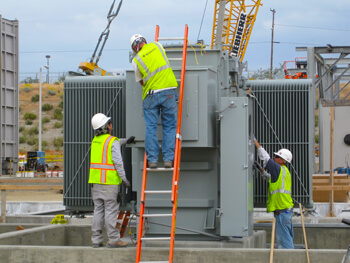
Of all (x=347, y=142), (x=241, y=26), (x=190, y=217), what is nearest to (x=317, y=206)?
(x=190, y=217)

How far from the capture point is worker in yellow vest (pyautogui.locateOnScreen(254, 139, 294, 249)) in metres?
9.97

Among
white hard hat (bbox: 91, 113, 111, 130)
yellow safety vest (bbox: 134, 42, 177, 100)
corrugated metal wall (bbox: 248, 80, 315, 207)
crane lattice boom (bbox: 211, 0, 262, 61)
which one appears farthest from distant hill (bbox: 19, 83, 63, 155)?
yellow safety vest (bbox: 134, 42, 177, 100)

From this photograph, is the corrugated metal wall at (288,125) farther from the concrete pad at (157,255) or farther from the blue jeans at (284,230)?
the concrete pad at (157,255)

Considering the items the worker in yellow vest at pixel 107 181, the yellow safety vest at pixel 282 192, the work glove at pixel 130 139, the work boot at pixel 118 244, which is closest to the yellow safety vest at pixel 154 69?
the work glove at pixel 130 139

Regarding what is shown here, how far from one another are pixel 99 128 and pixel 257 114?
115 inches

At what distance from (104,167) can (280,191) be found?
2.99 m

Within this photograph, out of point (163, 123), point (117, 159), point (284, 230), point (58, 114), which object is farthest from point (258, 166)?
point (58, 114)

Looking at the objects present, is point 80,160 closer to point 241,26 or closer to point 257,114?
point 257,114

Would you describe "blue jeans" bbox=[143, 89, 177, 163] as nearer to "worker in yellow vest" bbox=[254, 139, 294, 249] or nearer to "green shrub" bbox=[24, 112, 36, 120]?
"worker in yellow vest" bbox=[254, 139, 294, 249]

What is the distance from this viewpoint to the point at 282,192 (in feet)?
32.9

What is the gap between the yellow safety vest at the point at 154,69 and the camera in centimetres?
854

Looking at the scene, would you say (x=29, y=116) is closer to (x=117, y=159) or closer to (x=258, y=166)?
(x=258, y=166)

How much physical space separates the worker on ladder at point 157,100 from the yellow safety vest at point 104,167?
21.0 inches

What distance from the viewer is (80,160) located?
1042 cm
